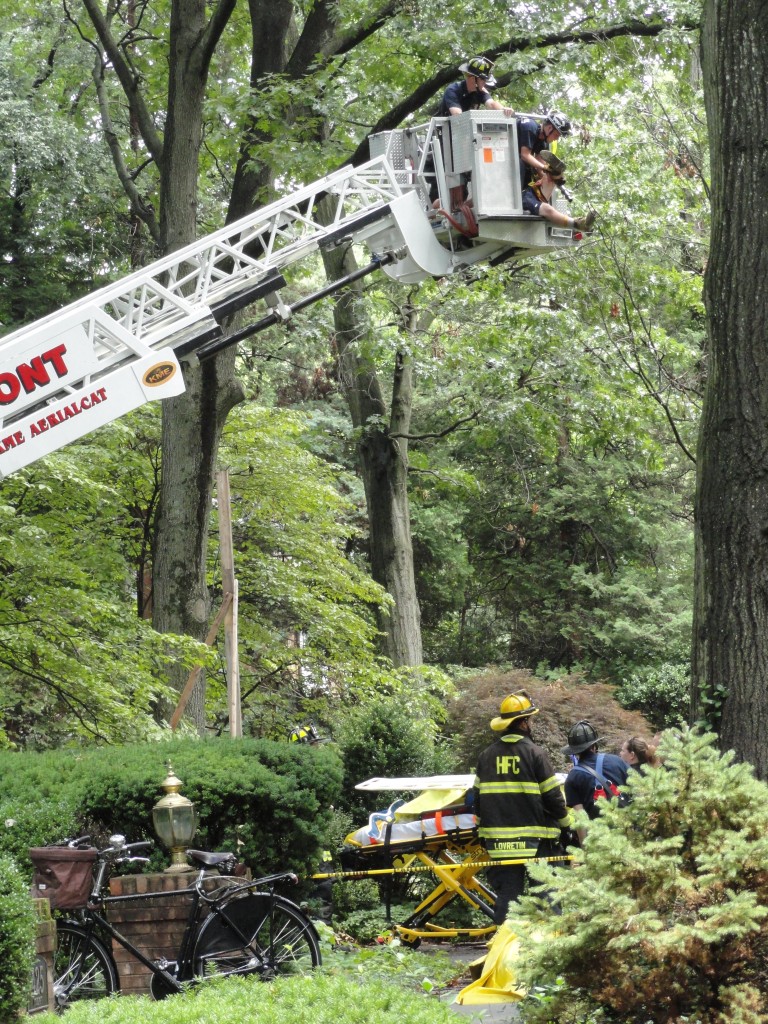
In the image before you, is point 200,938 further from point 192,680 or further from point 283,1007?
point 192,680

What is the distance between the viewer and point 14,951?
522 centimetres

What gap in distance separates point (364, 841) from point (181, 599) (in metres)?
4.14

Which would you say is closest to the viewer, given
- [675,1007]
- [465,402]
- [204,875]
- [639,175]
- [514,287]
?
[675,1007]

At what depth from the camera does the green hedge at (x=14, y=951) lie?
205 inches

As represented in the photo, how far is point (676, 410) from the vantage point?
1494cm

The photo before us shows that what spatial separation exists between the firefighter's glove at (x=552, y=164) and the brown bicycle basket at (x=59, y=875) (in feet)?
19.4

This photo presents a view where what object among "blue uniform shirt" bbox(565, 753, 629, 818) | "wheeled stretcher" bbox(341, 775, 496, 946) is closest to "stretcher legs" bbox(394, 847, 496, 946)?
"wheeled stretcher" bbox(341, 775, 496, 946)

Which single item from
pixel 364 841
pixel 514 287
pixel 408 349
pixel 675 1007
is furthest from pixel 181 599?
pixel 514 287

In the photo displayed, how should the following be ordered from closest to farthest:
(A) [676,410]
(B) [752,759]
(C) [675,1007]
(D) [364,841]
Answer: (C) [675,1007] → (B) [752,759] → (D) [364,841] → (A) [676,410]

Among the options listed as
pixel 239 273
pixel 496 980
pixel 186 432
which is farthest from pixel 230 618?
pixel 496 980

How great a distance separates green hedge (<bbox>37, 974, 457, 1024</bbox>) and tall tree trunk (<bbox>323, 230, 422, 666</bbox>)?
11944 millimetres

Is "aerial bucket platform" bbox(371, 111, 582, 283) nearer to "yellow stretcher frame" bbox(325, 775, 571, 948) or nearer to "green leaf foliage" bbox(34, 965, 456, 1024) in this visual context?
"yellow stretcher frame" bbox(325, 775, 571, 948)

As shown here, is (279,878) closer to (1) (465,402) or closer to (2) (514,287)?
(1) (465,402)

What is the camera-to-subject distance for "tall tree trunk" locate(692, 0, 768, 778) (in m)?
6.74
